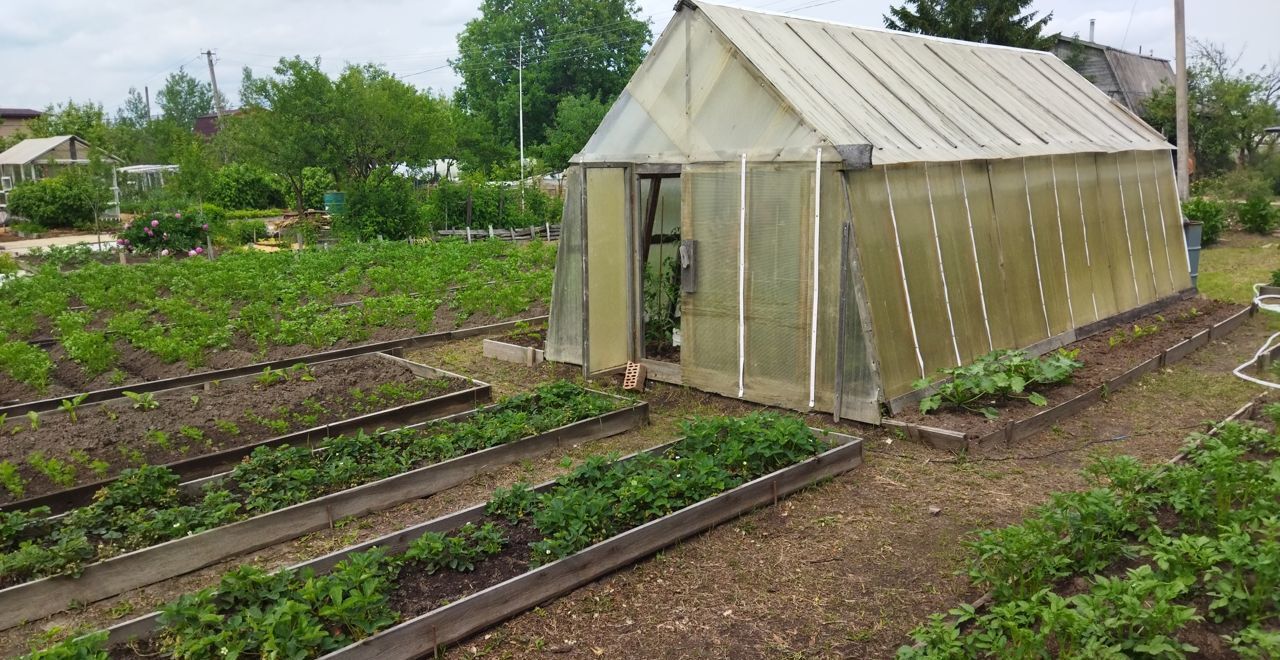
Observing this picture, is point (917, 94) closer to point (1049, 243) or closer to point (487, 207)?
point (1049, 243)

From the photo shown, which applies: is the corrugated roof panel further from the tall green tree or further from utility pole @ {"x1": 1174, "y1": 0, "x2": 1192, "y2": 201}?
the tall green tree

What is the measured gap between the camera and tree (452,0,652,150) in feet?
164

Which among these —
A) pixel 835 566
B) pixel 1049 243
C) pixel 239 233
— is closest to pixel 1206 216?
pixel 1049 243

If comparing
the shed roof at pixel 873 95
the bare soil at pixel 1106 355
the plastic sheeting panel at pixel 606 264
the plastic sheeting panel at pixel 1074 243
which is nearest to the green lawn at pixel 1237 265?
the bare soil at pixel 1106 355

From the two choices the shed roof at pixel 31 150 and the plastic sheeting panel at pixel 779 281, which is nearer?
the plastic sheeting panel at pixel 779 281

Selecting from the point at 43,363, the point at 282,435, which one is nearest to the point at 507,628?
the point at 282,435

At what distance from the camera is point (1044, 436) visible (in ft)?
24.0

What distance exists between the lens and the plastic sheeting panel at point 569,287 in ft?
31.5

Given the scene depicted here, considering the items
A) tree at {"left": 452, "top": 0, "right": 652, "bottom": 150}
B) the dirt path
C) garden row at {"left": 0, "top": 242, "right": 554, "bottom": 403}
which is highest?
tree at {"left": 452, "top": 0, "right": 652, "bottom": 150}

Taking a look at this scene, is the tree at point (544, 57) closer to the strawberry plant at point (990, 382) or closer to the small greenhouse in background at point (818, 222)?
the small greenhouse in background at point (818, 222)

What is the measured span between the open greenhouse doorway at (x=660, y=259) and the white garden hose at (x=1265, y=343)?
572cm

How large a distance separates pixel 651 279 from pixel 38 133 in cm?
4593

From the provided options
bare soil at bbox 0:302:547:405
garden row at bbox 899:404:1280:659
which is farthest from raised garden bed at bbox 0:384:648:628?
bare soil at bbox 0:302:547:405

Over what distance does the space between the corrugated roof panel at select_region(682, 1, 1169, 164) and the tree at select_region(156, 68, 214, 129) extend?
276 feet
